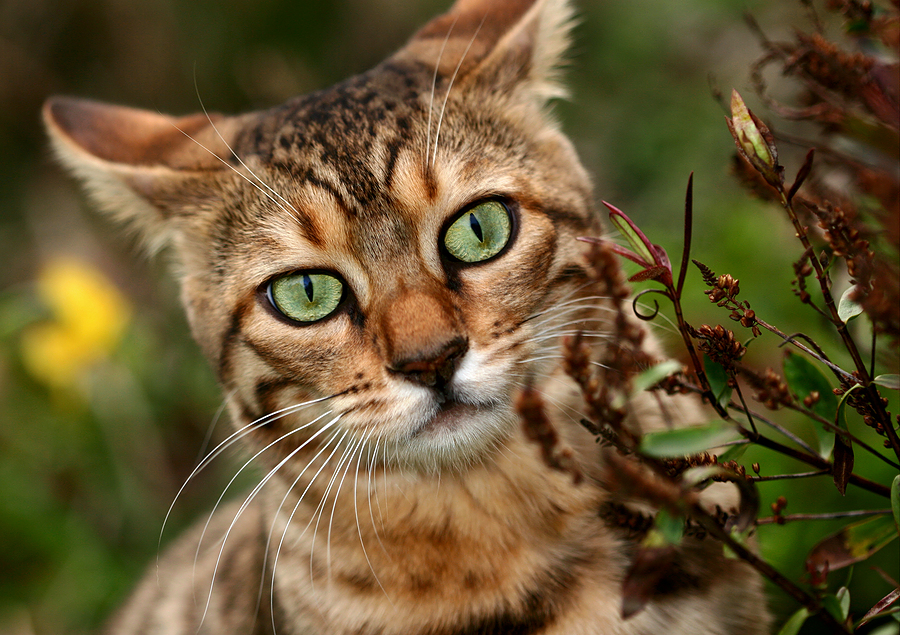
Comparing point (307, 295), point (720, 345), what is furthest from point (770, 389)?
point (307, 295)

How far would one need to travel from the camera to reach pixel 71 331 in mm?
3379

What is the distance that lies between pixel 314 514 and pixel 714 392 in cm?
111

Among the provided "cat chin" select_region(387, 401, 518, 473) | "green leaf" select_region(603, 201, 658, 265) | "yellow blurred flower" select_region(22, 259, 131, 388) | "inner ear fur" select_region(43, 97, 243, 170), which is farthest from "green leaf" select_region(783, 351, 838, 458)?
"yellow blurred flower" select_region(22, 259, 131, 388)

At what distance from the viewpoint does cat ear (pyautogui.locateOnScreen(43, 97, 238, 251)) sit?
194 centimetres

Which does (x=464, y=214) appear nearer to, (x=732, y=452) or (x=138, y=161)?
(x=732, y=452)

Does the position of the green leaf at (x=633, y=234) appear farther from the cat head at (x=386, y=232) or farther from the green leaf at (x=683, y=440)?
the cat head at (x=386, y=232)

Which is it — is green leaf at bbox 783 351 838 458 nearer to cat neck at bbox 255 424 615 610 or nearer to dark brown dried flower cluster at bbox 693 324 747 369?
dark brown dried flower cluster at bbox 693 324 747 369

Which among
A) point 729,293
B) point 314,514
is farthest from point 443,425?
point 729,293

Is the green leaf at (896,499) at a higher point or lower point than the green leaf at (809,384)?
lower

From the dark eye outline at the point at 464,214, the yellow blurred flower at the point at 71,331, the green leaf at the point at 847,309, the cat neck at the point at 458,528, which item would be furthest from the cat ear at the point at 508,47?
the yellow blurred flower at the point at 71,331

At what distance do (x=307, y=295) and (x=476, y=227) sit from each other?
0.42m

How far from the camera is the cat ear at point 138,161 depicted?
1.94 meters

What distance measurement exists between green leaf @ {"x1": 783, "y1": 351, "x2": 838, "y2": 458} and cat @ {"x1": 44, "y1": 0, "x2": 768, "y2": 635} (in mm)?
363

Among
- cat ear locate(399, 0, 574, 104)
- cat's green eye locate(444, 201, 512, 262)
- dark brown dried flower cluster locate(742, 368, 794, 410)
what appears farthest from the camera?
cat ear locate(399, 0, 574, 104)
